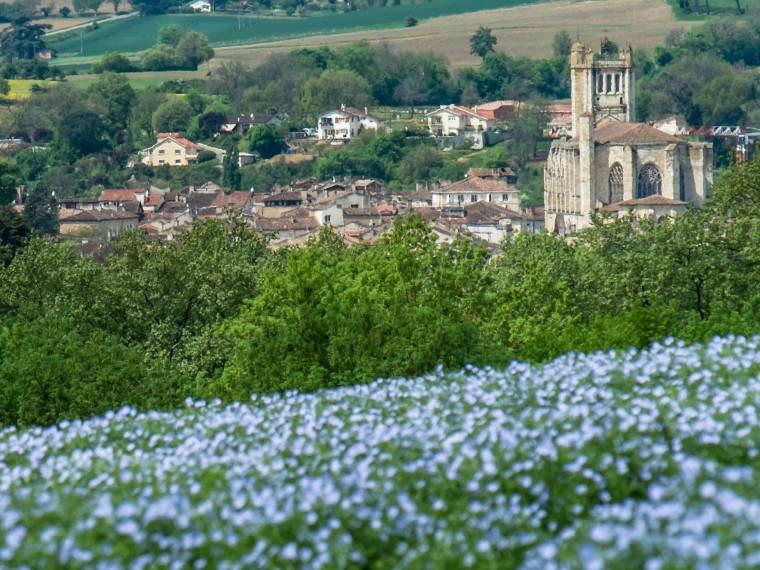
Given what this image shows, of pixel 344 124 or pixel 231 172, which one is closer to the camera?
pixel 231 172

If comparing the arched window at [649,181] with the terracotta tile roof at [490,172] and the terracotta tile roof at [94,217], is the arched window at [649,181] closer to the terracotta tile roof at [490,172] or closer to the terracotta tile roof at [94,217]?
the terracotta tile roof at [490,172]

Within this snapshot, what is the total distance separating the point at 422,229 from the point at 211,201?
3698 inches

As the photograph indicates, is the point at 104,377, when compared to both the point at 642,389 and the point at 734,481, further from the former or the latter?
the point at 734,481

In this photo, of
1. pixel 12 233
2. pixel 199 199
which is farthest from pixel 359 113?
pixel 12 233

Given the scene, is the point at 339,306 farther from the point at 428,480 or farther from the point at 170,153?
the point at 170,153

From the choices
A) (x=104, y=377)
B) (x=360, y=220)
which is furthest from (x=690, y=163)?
(x=104, y=377)

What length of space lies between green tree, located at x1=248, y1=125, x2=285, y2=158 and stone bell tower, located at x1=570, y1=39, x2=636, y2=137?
3938 cm

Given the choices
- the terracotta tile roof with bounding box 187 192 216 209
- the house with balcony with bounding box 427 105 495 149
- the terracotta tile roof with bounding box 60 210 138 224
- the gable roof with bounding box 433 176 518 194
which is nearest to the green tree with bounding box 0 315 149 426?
the terracotta tile roof with bounding box 60 210 138 224

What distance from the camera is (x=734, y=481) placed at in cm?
1577

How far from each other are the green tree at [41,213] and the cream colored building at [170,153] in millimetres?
37825

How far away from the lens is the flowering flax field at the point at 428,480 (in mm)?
15250

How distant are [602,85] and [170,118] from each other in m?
57.6

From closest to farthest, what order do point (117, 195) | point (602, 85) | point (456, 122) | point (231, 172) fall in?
point (602, 85) < point (117, 195) < point (231, 172) < point (456, 122)

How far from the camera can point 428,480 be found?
55.9 feet
